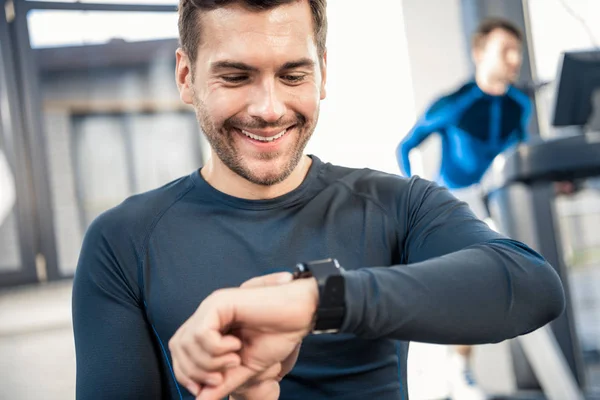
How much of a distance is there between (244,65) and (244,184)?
0.65ft

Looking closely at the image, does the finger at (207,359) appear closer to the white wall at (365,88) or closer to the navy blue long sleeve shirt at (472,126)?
the navy blue long sleeve shirt at (472,126)

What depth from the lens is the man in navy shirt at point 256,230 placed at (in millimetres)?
916

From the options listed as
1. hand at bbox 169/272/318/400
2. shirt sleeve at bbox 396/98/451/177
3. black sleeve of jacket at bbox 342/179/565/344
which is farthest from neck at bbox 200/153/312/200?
shirt sleeve at bbox 396/98/451/177

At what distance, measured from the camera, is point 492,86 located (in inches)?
110

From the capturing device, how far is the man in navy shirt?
3.01 ft

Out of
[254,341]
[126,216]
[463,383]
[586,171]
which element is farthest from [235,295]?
[463,383]

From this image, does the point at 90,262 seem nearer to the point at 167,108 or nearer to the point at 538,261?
the point at 538,261

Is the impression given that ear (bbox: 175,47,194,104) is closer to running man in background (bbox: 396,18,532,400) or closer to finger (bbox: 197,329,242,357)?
finger (bbox: 197,329,242,357)

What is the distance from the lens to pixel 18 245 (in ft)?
9.79

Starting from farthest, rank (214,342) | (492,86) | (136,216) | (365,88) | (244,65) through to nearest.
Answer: (365,88) < (492,86) < (136,216) < (244,65) < (214,342)

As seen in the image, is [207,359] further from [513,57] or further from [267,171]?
[513,57]

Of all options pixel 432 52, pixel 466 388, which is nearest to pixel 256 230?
pixel 466 388

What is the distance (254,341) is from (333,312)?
96mm

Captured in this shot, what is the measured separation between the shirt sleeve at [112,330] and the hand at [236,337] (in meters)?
0.32
